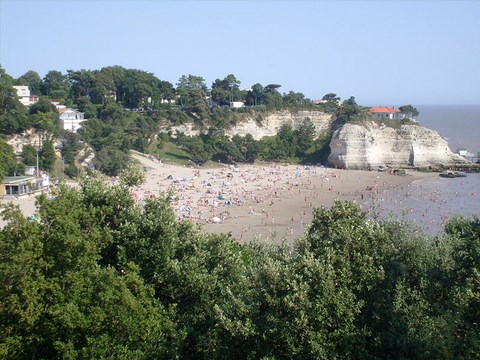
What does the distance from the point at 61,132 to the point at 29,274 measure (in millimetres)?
41196

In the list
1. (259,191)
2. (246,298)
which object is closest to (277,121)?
(259,191)

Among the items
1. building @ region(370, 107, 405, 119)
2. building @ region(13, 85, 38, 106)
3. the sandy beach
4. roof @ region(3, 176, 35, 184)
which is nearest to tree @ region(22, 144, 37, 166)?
roof @ region(3, 176, 35, 184)

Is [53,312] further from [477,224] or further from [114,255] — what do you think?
[477,224]

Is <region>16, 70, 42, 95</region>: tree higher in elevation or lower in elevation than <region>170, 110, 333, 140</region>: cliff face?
higher

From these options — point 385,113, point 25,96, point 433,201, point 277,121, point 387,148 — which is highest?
point 25,96

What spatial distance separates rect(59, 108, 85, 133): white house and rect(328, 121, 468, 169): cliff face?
2775 centimetres

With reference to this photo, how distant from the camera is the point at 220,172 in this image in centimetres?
5325

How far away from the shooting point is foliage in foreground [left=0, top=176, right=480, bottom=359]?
8.84 meters

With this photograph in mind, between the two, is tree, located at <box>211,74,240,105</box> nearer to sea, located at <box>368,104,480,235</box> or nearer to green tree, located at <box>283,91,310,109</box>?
green tree, located at <box>283,91,310,109</box>

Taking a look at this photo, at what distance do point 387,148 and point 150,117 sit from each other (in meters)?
27.4

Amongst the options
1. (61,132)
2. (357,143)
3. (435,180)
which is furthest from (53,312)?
(357,143)

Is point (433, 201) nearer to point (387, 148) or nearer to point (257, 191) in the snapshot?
point (257, 191)

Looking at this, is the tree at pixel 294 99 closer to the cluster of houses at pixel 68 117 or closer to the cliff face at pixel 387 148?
the cliff face at pixel 387 148

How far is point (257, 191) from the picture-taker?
147ft
